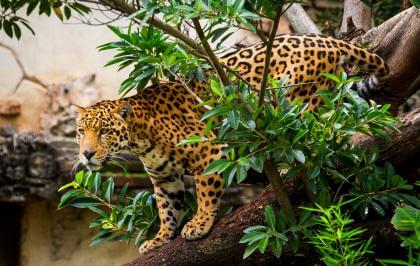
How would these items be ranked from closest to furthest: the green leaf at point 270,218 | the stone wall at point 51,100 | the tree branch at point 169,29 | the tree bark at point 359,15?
the tree branch at point 169,29 < the green leaf at point 270,218 < the tree bark at point 359,15 < the stone wall at point 51,100

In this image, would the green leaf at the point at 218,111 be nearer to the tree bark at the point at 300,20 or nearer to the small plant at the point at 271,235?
the small plant at the point at 271,235

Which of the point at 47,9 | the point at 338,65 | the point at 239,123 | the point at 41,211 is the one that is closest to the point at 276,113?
the point at 239,123

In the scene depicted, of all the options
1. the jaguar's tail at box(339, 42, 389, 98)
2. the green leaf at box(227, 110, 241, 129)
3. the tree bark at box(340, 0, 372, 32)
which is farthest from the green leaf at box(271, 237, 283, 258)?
the tree bark at box(340, 0, 372, 32)

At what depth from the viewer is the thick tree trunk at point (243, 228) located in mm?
4516

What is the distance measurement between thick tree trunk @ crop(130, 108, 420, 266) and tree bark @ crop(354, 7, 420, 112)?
0.65 metres

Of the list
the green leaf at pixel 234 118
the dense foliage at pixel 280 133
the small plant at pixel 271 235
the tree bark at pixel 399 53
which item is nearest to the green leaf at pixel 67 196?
the dense foliage at pixel 280 133

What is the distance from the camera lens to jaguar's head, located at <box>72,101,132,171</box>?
4.96 metres

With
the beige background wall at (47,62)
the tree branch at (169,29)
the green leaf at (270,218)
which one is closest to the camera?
the tree branch at (169,29)

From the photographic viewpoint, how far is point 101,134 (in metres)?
5.03

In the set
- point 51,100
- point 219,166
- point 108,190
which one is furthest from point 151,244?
point 51,100

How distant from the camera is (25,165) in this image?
771cm

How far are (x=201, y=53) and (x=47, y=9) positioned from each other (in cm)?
209

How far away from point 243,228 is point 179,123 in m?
0.85

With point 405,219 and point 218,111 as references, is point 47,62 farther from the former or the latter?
point 405,219
